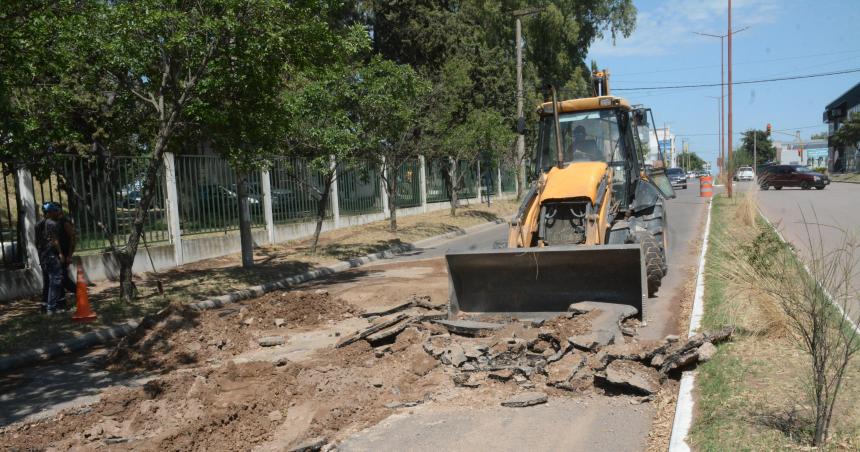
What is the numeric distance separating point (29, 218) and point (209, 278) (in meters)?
3.30

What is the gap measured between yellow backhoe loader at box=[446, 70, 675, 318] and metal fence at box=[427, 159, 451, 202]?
18985 millimetres

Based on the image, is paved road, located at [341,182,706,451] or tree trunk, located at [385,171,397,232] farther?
tree trunk, located at [385,171,397,232]

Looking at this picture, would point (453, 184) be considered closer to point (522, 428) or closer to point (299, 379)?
point (299, 379)

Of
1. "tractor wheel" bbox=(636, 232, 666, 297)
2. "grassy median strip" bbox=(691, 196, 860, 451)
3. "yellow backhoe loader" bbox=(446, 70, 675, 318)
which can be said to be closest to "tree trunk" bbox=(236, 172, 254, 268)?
"yellow backhoe loader" bbox=(446, 70, 675, 318)

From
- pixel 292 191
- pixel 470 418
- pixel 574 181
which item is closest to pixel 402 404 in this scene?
pixel 470 418

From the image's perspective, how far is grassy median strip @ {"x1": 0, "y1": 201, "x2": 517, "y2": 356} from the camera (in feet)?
30.4

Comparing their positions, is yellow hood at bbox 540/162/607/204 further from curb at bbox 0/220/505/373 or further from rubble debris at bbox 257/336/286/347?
curb at bbox 0/220/505/373

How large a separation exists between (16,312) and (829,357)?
10925mm

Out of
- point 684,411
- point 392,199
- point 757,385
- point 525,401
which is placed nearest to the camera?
point 684,411

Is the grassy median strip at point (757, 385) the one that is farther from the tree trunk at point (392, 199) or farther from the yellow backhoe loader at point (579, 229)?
the tree trunk at point (392, 199)

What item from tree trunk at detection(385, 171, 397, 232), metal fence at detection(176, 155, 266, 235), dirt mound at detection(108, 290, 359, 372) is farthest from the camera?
tree trunk at detection(385, 171, 397, 232)

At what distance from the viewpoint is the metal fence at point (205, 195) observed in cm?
1577

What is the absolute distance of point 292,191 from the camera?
66.5 ft

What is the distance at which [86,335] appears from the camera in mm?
9047
